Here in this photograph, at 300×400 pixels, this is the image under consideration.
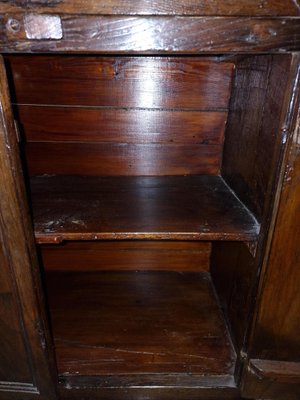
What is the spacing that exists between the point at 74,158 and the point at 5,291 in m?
0.56

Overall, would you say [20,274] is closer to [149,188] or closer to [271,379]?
[149,188]

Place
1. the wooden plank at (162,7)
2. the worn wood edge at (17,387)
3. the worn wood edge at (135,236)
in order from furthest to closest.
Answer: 1. the worn wood edge at (17,387)
2. the worn wood edge at (135,236)
3. the wooden plank at (162,7)

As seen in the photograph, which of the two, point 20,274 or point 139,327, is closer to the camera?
point 20,274

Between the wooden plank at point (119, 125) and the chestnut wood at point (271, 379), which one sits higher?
the wooden plank at point (119, 125)

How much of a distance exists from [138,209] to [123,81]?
466mm

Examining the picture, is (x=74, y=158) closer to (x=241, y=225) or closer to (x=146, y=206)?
(x=146, y=206)

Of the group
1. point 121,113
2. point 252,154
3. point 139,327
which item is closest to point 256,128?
point 252,154

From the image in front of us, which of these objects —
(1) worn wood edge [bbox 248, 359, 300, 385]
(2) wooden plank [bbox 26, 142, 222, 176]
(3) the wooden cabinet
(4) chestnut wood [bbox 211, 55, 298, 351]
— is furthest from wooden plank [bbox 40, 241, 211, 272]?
(1) worn wood edge [bbox 248, 359, 300, 385]

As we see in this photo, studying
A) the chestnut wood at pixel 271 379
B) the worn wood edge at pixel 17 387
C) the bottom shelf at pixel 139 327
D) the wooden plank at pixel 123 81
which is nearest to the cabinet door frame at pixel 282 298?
the chestnut wood at pixel 271 379

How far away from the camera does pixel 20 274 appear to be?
0.70 metres

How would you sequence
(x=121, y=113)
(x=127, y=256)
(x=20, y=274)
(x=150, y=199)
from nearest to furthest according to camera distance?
(x=20, y=274) → (x=150, y=199) → (x=121, y=113) → (x=127, y=256)

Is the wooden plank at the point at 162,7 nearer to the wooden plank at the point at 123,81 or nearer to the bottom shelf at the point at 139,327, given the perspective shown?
the wooden plank at the point at 123,81

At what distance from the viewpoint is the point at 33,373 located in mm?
828

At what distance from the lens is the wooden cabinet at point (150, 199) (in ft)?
1.77
